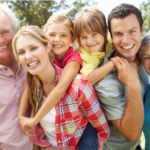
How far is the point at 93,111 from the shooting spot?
1886 millimetres

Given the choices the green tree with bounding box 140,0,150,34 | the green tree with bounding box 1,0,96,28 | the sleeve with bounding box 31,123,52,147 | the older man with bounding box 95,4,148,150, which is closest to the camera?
the older man with bounding box 95,4,148,150

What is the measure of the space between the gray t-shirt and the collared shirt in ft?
3.68

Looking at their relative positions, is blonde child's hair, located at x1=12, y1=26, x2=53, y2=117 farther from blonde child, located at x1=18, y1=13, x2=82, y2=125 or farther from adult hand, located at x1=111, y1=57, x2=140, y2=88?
adult hand, located at x1=111, y1=57, x2=140, y2=88

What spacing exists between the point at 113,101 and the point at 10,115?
1.38 meters

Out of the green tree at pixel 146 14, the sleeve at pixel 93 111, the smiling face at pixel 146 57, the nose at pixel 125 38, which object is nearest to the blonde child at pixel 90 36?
the sleeve at pixel 93 111

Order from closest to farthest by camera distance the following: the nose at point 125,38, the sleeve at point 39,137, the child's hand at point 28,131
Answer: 1. the nose at point 125,38
2. the child's hand at point 28,131
3. the sleeve at point 39,137

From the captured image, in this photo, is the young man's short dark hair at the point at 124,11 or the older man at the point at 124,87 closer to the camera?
the older man at the point at 124,87

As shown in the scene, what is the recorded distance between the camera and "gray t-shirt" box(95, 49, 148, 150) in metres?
1.90

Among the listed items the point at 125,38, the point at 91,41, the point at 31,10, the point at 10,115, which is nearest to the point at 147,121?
the point at 125,38

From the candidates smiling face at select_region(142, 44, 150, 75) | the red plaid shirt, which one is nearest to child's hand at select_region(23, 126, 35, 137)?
the red plaid shirt

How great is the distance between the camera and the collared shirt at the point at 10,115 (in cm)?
209

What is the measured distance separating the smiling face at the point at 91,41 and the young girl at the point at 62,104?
1.54ft

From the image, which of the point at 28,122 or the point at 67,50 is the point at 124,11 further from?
the point at 28,122

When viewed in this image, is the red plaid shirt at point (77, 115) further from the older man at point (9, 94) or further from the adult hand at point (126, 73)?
the older man at point (9, 94)
